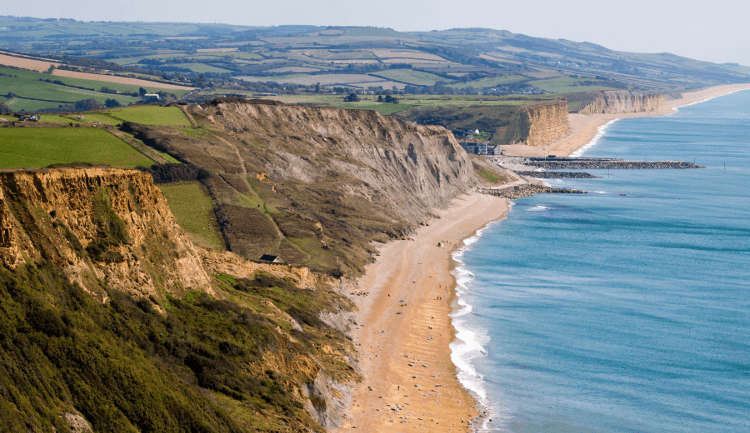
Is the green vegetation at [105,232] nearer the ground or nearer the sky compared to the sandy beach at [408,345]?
nearer the sky

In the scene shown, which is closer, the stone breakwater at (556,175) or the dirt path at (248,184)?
the dirt path at (248,184)

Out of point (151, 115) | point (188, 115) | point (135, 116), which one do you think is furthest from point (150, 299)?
point (188, 115)

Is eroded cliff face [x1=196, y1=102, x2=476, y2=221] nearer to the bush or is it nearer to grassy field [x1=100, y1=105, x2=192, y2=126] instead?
grassy field [x1=100, y1=105, x2=192, y2=126]

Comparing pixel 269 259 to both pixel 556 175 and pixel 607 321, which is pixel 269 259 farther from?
pixel 556 175

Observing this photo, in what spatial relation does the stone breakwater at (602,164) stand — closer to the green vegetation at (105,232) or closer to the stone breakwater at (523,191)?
the stone breakwater at (523,191)

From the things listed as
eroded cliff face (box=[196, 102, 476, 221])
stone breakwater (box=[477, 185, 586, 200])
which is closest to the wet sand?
eroded cliff face (box=[196, 102, 476, 221])

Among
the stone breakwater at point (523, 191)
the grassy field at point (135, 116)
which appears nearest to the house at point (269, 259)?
the grassy field at point (135, 116)
